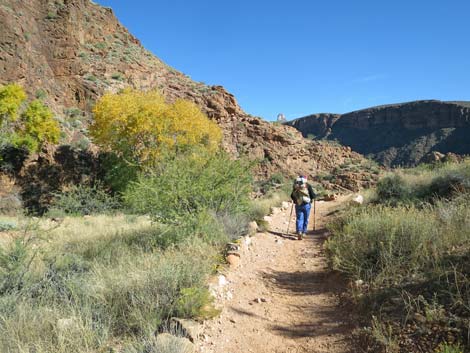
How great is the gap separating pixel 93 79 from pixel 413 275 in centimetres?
3087

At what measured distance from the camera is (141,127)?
62.0 feet

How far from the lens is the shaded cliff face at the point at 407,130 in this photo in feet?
174

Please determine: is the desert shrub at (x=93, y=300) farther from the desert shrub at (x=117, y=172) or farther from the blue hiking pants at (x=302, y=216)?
the desert shrub at (x=117, y=172)

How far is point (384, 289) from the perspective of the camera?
3.85 meters

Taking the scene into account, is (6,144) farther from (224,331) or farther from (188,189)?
(224,331)

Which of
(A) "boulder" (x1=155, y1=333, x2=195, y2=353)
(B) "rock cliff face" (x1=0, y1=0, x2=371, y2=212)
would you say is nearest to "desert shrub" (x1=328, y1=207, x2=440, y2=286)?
(A) "boulder" (x1=155, y1=333, x2=195, y2=353)

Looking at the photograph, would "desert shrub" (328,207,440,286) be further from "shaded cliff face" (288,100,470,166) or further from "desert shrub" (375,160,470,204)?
"shaded cliff face" (288,100,470,166)

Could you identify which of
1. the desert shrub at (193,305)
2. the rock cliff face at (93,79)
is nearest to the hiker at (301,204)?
the desert shrub at (193,305)

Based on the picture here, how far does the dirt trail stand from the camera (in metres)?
3.30

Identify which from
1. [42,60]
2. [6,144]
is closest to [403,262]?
[6,144]

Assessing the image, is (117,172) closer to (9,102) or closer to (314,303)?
(9,102)

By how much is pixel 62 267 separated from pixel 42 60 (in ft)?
89.5

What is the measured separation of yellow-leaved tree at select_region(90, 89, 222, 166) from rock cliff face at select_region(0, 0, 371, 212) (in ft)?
17.4

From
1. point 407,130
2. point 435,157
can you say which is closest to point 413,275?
point 435,157
